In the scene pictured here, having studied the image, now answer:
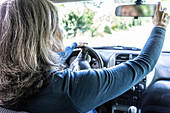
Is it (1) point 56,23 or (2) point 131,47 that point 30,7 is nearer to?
(1) point 56,23

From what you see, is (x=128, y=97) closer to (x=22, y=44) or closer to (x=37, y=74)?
(x=37, y=74)

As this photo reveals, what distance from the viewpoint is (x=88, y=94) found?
106 centimetres

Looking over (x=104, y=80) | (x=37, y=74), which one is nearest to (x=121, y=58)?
(x=104, y=80)

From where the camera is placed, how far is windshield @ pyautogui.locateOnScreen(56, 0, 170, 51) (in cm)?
269

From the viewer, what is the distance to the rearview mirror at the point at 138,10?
5.10 feet

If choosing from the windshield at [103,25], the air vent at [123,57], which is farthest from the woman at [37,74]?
the air vent at [123,57]

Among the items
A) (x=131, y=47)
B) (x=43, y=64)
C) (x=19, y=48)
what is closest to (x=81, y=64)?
(x=131, y=47)

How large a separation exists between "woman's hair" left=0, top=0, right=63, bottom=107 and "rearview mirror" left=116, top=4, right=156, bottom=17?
91 cm

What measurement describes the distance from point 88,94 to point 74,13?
8.47ft

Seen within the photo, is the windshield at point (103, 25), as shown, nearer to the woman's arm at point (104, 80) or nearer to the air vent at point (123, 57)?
the air vent at point (123, 57)

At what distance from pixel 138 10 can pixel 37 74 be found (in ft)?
3.76

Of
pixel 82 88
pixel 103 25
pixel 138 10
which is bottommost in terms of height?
pixel 82 88

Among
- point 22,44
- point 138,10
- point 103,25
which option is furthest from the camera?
point 103,25

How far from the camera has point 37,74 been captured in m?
1.11
